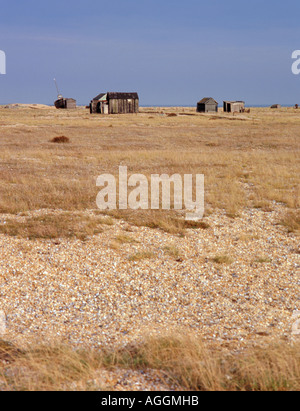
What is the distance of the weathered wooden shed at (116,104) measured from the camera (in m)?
75.2

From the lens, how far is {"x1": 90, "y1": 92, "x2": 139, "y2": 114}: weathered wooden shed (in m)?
75.2

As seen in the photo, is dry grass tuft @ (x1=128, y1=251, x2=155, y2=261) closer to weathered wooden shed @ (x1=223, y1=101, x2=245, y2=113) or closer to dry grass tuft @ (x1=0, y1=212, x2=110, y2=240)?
dry grass tuft @ (x1=0, y1=212, x2=110, y2=240)

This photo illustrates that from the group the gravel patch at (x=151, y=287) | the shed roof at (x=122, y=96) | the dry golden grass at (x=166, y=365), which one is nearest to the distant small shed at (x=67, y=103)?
the shed roof at (x=122, y=96)

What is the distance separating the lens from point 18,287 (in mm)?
6938

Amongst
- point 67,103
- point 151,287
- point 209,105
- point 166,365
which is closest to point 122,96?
point 209,105

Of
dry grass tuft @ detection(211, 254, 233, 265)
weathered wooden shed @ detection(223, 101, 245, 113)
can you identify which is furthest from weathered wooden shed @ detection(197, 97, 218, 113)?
dry grass tuft @ detection(211, 254, 233, 265)

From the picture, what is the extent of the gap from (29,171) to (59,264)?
35.6 ft

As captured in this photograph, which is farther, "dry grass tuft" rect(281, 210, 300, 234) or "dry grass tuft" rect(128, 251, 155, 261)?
"dry grass tuft" rect(281, 210, 300, 234)

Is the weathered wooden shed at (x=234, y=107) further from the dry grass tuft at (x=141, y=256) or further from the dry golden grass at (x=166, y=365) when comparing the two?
the dry golden grass at (x=166, y=365)

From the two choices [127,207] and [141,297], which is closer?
[141,297]

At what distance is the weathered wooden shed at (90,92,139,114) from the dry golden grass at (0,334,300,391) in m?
73.6

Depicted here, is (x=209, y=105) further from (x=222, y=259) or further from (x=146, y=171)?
(x=222, y=259)

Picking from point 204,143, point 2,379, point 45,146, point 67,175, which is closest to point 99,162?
point 67,175
